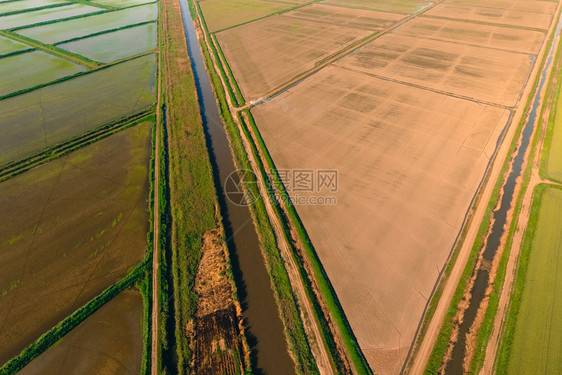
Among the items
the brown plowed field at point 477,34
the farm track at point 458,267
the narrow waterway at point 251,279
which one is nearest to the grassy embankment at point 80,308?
the narrow waterway at point 251,279

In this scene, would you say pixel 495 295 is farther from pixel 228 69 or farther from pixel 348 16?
pixel 348 16

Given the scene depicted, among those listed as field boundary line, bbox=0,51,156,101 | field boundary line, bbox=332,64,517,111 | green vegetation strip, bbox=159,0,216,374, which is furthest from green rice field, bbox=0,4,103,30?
field boundary line, bbox=332,64,517,111

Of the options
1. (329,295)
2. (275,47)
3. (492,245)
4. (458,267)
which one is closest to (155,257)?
(329,295)

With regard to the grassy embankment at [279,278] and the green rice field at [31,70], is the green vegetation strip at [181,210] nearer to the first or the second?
the grassy embankment at [279,278]

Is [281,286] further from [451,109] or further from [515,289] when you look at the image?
[451,109]

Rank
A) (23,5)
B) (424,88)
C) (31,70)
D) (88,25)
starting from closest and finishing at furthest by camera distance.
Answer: (424,88), (31,70), (88,25), (23,5)
